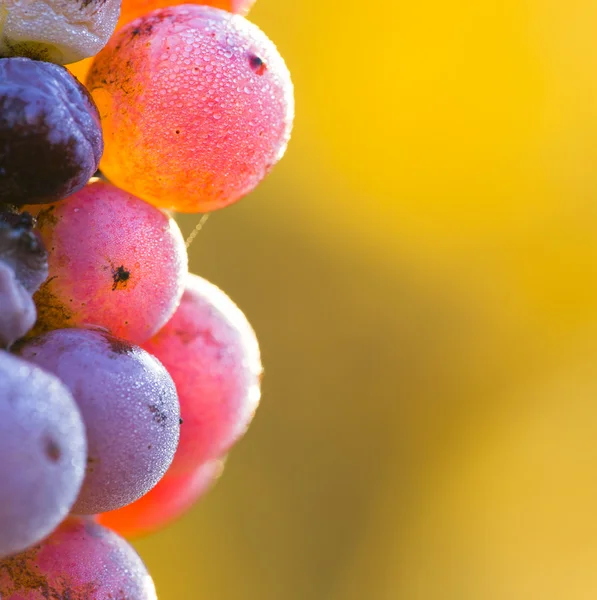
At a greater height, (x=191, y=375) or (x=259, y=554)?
(x=191, y=375)

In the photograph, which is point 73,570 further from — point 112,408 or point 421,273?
point 421,273

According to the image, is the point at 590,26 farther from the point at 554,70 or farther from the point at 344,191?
the point at 344,191

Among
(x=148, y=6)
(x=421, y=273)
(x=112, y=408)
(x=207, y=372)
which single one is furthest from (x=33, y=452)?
(x=421, y=273)

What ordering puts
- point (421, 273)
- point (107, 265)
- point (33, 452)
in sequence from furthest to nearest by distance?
point (421, 273)
point (107, 265)
point (33, 452)

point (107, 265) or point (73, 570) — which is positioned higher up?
point (107, 265)

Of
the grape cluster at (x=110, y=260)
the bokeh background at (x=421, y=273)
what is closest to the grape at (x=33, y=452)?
the grape cluster at (x=110, y=260)

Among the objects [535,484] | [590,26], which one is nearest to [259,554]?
[535,484]
